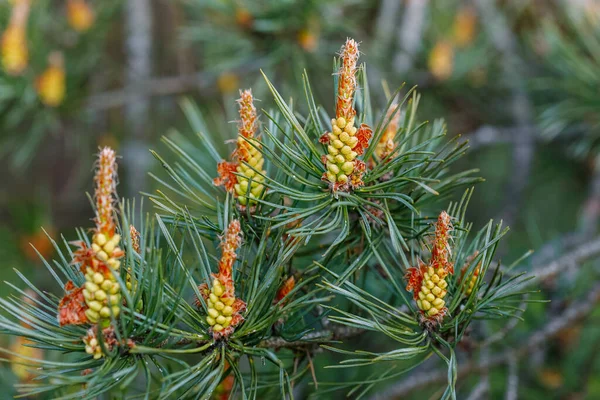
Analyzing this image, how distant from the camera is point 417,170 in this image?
461 millimetres

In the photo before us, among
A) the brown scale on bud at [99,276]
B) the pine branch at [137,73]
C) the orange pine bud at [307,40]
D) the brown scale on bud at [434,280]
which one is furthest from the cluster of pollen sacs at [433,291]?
the pine branch at [137,73]

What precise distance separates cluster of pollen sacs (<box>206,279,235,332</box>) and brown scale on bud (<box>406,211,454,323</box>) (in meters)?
0.13

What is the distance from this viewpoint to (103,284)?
36 cm

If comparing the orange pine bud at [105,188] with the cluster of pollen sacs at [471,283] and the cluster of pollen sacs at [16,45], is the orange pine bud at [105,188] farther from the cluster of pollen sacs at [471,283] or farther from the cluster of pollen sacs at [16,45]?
the cluster of pollen sacs at [16,45]

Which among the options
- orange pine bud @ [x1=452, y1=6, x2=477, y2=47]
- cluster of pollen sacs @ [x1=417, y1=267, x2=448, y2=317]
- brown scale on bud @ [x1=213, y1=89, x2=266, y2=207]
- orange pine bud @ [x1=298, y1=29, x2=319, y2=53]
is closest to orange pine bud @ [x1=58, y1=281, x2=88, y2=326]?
Result: brown scale on bud @ [x1=213, y1=89, x2=266, y2=207]

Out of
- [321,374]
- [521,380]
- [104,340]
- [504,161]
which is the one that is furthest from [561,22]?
[104,340]

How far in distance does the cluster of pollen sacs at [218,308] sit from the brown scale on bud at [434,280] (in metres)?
0.13

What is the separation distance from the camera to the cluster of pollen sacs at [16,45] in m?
0.91

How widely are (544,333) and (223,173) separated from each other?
48 cm

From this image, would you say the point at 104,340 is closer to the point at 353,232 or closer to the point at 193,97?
the point at 353,232

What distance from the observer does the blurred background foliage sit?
91cm

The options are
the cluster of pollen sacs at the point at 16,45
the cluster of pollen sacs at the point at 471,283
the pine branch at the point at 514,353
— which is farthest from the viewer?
the cluster of pollen sacs at the point at 16,45

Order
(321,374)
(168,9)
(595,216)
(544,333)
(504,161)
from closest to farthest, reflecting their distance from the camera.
Result: 1. (544,333)
2. (321,374)
3. (595,216)
4. (504,161)
5. (168,9)

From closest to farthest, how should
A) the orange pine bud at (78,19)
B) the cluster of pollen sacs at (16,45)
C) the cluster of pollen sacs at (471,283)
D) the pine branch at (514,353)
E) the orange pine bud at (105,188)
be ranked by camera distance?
the orange pine bud at (105,188) < the cluster of pollen sacs at (471,283) < the pine branch at (514,353) < the cluster of pollen sacs at (16,45) < the orange pine bud at (78,19)
